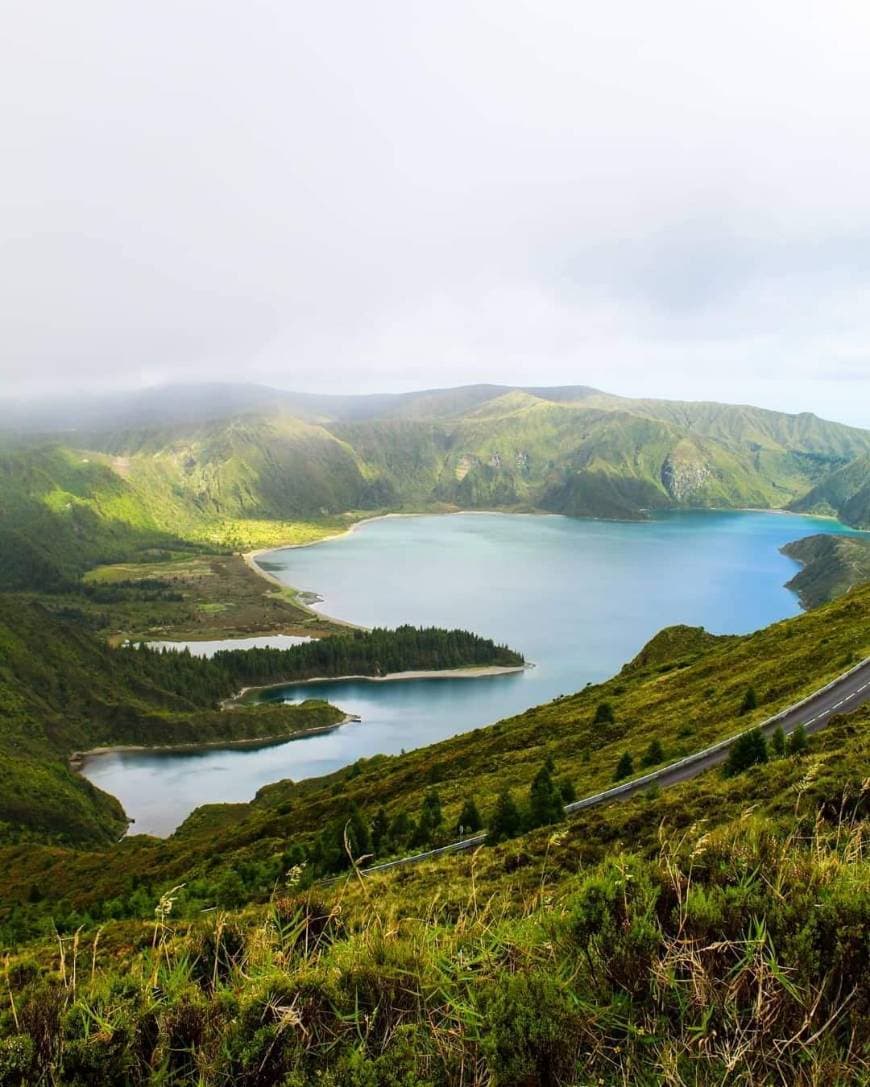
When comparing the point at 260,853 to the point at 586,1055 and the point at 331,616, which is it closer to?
the point at 586,1055

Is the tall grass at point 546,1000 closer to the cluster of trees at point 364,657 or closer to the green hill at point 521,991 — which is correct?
the green hill at point 521,991

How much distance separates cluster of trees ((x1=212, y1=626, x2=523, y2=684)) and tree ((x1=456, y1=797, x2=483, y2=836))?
398 feet

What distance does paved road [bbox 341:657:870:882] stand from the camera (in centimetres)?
2700

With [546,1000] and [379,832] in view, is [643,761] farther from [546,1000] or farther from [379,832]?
[546,1000]

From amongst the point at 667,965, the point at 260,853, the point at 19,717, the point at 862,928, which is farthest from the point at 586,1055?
the point at 19,717

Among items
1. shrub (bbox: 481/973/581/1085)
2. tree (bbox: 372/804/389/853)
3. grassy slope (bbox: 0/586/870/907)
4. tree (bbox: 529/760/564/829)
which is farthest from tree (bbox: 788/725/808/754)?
Result: shrub (bbox: 481/973/581/1085)

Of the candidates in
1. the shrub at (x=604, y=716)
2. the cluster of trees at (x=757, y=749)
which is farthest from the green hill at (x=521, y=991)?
the shrub at (x=604, y=716)

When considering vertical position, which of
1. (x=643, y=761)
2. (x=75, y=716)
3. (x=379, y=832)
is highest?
(x=643, y=761)

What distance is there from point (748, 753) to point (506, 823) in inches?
373

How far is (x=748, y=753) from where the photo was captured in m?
23.3

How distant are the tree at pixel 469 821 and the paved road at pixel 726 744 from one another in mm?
1279

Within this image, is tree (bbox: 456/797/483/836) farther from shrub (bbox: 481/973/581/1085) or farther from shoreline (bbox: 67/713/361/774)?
shoreline (bbox: 67/713/361/774)

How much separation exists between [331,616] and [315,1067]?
7820 inches

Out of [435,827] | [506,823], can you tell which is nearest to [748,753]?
[506,823]
